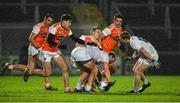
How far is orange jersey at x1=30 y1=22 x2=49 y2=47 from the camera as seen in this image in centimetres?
2180

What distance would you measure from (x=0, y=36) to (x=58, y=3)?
445 cm

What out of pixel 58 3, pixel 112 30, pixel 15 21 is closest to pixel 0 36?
pixel 15 21

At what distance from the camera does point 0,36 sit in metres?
32.9

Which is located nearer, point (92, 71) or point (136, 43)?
point (136, 43)

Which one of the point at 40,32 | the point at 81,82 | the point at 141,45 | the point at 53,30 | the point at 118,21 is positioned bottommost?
the point at 81,82

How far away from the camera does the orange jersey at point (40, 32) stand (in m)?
21.8

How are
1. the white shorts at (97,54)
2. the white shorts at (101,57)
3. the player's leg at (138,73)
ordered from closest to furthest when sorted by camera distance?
the player's leg at (138,73), the white shorts at (97,54), the white shorts at (101,57)

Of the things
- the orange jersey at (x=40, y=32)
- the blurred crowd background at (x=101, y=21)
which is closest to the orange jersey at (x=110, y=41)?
the orange jersey at (x=40, y=32)

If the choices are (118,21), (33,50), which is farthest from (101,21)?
(118,21)

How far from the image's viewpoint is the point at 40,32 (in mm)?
22047

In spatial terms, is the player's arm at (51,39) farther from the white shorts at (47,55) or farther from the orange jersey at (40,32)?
the orange jersey at (40,32)

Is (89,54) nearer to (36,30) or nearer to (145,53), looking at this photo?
(145,53)

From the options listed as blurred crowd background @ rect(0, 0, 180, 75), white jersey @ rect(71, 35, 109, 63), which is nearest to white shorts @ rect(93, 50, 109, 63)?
white jersey @ rect(71, 35, 109, 63)

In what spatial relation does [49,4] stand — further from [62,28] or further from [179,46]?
[62,28]
